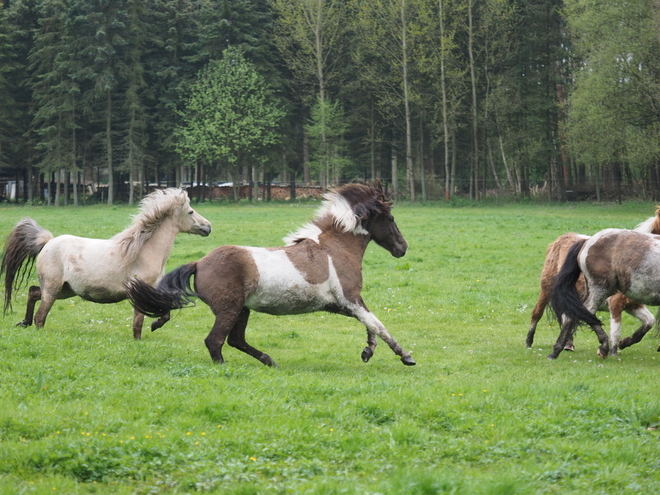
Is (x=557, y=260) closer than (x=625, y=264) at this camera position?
No

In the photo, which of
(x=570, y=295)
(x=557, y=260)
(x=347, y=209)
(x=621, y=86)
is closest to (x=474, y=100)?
(x=621, y=86)

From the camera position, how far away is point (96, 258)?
1098 centimetres

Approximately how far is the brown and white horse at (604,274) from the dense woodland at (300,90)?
38141 millimetres

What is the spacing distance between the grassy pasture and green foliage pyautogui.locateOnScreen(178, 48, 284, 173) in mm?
45180

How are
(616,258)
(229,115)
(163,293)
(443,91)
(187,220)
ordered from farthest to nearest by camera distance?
(229,115) < (443,91) < (187,220) < (616,258) < (163,293)

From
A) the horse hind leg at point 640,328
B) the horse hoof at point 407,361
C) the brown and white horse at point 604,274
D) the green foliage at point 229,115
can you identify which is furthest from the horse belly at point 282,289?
the green foliage at point 229,115

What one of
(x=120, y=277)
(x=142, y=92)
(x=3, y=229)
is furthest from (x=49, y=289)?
(x=142, y=92)

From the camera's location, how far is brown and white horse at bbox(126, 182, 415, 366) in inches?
352

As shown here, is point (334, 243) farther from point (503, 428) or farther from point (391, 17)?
point (391, 17)

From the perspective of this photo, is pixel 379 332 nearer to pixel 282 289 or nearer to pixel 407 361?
pixel 407 361

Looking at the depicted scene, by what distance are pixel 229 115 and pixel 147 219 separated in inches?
1848

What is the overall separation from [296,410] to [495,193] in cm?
4971

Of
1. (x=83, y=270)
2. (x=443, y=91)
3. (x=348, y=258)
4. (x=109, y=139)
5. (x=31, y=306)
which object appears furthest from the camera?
(x=109, y=139)

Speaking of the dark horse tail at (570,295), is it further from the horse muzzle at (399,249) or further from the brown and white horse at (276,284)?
the brown and white horse at (276,284)
